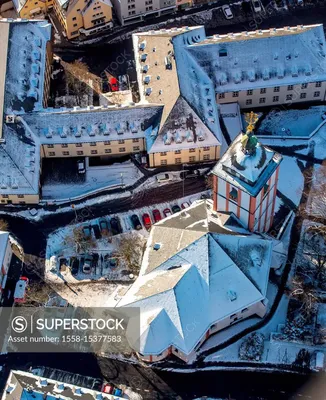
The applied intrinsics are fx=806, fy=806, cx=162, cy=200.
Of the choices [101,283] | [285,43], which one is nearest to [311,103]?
[285,43]

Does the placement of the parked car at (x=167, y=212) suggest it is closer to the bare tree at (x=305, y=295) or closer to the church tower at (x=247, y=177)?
the church tower at (x=247, y=177)

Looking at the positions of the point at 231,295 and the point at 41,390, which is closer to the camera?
the point at 41,390

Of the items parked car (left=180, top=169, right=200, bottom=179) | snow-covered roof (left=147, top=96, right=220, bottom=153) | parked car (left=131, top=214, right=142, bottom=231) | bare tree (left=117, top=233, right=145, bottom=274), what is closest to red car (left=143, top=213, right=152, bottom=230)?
parked car (left=131, top=214, right=142, bottom=231)

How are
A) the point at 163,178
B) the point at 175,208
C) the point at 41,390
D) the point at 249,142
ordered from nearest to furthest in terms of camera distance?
the point at 249,142 < the point at 41,390 < the point at 175,208 < the point at 163,178

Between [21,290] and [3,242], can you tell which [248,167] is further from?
[3,242]

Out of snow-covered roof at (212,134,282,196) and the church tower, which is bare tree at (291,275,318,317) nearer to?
the church tower

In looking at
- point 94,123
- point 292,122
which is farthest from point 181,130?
point 292,122

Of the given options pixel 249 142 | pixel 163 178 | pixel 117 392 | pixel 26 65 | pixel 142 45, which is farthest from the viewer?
pixel 142 45
